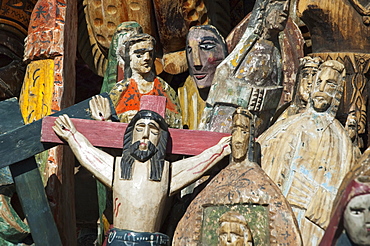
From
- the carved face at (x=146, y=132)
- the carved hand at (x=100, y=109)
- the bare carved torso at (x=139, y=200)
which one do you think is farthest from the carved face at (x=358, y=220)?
the carved hand at (x=100, y=109)

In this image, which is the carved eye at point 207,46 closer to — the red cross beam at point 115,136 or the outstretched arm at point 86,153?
the red cross beam at point 115,136

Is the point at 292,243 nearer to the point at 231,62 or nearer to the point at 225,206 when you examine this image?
the point at 225,206

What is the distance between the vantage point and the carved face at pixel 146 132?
7453 mm

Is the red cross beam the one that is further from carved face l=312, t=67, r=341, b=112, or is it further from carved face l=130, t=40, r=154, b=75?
carved face l=130, t=40, r=154, b=75

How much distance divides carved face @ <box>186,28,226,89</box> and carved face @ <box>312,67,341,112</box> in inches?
49.5

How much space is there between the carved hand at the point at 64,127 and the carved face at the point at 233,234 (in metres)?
1.21

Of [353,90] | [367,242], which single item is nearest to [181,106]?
[353,90]

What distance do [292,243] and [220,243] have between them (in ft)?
1.24

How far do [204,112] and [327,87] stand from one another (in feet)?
3.59

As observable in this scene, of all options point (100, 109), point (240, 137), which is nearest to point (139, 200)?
point (240, 137)

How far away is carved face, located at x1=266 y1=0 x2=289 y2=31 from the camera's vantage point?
8.12 metres

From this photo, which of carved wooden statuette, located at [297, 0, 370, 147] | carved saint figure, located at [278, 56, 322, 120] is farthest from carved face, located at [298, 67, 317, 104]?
carved wooden statuette, located at [297, 0, 370, 147]

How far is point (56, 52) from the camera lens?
29.2ft

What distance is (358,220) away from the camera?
612cm
